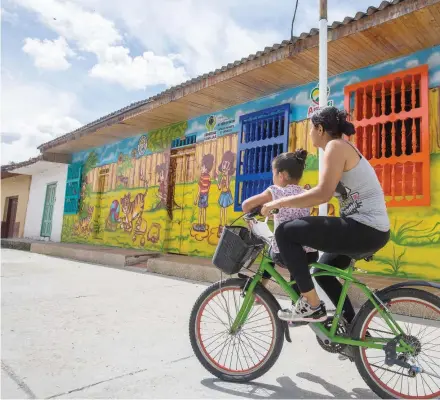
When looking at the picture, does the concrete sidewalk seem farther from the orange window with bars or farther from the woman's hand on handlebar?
the woman's hand on handlebar

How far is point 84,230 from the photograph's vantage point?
38.0 feet

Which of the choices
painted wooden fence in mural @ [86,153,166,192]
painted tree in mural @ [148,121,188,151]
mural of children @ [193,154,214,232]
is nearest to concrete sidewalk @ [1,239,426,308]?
mural of children @ [193,154,214,232]

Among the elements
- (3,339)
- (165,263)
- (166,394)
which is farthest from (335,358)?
(165,263)

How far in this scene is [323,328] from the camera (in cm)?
197

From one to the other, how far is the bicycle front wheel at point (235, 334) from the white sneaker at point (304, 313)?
126mm

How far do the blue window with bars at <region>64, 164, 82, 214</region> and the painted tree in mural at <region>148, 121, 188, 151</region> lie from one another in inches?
169

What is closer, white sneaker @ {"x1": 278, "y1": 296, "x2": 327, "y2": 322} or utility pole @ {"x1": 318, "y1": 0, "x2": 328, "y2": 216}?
white sneaker @ {"x1": 278, "y1": 296, "x2": 327, "y2": 322}

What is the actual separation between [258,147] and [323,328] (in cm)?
511

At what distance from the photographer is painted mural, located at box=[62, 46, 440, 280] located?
4.66 meters

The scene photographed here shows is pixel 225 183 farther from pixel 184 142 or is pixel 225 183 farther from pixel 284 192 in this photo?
pixel 284 192

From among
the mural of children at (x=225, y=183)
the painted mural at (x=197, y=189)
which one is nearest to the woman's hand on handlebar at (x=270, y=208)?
the painted mural at (x=197, y=189)

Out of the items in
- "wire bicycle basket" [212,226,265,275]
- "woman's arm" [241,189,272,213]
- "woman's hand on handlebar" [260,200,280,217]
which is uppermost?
"woman's arm" [241,189,272,213]

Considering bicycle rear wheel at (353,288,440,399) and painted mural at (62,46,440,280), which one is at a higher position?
painted mural at (62,46,440,280)

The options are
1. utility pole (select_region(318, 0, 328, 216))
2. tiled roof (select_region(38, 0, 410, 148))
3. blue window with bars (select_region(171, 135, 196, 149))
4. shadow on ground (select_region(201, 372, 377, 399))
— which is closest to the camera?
shadow on ground (select_region(201, 372, 377, 399))
